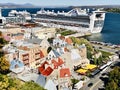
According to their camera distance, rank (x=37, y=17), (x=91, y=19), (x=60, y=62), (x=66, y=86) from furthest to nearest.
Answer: (x=37, y=17) < (x=91, y=19) < (x=60, y=62) < (x=66, y=86)

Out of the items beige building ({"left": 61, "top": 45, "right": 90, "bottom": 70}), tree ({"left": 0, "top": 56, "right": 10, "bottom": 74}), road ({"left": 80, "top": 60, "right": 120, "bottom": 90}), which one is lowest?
road ({"left": 80, "top": 60, "right": 120, "bottom": 90})

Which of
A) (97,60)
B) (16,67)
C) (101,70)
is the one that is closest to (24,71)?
(16,67)

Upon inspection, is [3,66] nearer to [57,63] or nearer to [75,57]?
[57,63]

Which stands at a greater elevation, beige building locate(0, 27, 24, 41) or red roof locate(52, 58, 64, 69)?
beige building locate(0, 27, 24, 41)

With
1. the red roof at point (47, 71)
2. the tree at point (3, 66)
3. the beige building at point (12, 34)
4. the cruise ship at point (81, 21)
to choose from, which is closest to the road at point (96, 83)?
the red roof at point (47, 71)

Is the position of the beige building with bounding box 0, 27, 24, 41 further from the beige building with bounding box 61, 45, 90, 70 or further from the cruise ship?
the cruise ship

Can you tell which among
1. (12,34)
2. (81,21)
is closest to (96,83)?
(12,34)

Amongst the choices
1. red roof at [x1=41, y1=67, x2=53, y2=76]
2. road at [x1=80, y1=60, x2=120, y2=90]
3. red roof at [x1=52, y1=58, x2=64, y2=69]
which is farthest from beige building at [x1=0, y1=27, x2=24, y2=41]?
road at [x1=80, y1=60, x2=120, y2=90]

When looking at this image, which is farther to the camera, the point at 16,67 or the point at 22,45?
the point at 22,45

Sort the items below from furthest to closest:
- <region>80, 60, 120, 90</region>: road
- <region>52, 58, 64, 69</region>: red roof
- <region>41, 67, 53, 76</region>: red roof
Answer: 1. <region>52, 58, 64, 69</region>: red roof
2. <region>80, 60, 120, 90</region>: road
3. <region>41, 67, 53, 76</region>: red roof

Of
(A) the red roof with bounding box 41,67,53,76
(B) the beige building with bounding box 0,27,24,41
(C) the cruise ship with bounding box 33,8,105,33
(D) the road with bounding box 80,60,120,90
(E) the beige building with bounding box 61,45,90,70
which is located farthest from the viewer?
(C) the cruise ship with bounding box 33,8,105,33

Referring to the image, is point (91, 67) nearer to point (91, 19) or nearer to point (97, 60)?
point (97, 60)
